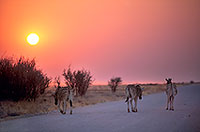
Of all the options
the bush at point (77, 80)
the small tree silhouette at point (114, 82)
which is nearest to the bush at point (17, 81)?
the bush at point (77, 80)

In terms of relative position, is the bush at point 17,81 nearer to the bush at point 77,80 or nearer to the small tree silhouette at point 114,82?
the bush at point 77,80

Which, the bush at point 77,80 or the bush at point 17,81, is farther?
the bush at point 77,80

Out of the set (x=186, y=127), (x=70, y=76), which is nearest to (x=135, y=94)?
(x=186, y=127)

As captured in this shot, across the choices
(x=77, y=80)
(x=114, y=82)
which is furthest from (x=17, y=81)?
(x=114, y=82)

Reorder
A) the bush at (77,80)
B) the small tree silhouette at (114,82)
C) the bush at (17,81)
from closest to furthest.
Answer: the bush at (17,81) < the bush at (77,80) < the small tree silhouette at (114,82)

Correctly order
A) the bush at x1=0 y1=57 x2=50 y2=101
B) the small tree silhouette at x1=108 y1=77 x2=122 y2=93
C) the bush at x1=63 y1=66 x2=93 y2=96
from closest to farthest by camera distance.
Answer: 1. the bush at x1=0 y1=57 x2=50 y2=101
2. the bush at x1=63 y1=66 x2=93 y2=96
3. the small tree silhouette at x1=108 y1=77 x2=122 y2=93

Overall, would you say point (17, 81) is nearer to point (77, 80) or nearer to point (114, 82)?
point (77, 80)

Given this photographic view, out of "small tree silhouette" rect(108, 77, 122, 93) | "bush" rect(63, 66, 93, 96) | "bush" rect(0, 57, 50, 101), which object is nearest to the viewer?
"bush" rect(0, 57, 50, 101)

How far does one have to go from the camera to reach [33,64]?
18.0 metres

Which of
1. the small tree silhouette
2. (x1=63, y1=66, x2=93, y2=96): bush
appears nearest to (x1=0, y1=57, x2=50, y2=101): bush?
(x1=63, y1=66, x2=93, y2=96): bush

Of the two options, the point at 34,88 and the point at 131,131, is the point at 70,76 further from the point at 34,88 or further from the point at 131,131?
the point at 131,131

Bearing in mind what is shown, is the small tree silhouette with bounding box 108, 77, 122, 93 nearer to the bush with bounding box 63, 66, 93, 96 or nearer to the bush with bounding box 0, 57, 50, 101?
the bush with bounding box 63, 66, 93, 96

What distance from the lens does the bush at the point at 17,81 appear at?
15.7 meters

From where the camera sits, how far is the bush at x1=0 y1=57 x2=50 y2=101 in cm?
1573
